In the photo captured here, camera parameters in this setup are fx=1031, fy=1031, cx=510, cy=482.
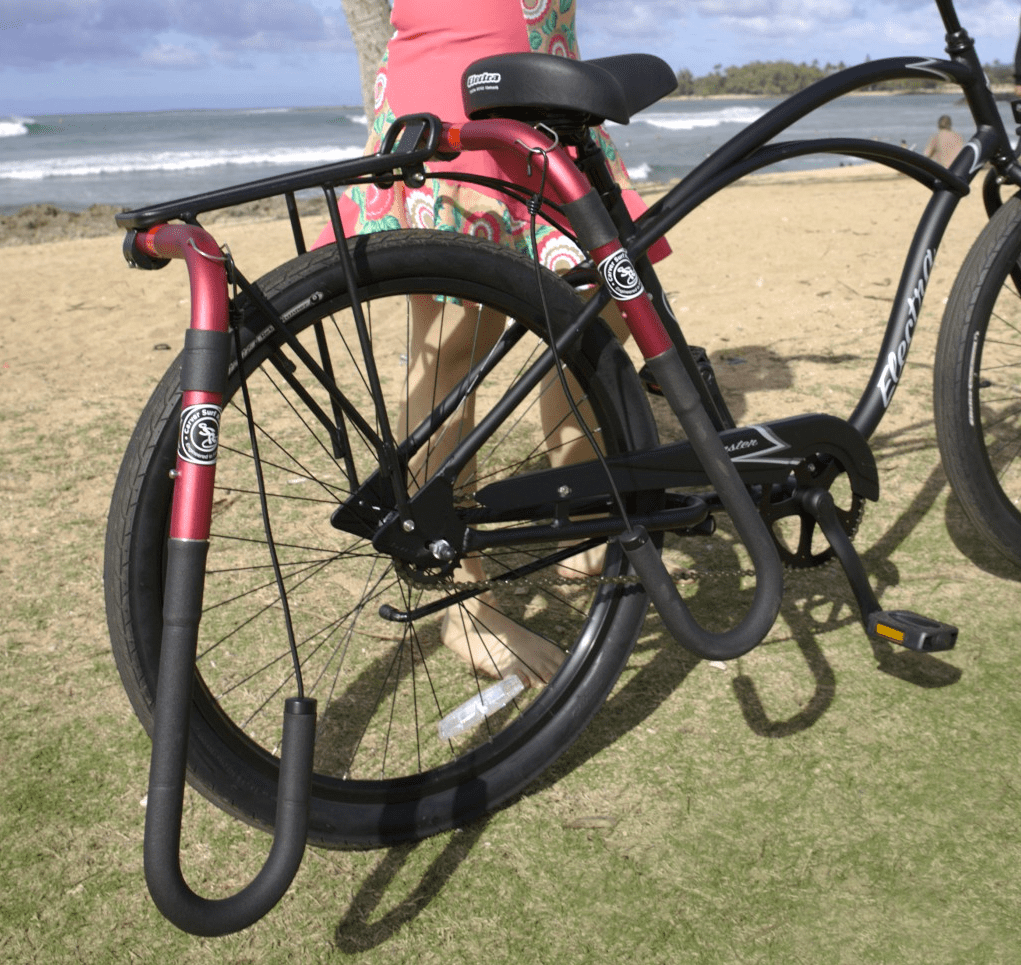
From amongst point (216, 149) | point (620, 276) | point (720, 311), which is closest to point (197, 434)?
point (620, 276)

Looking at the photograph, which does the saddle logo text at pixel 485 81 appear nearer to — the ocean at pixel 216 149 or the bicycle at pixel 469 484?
the bicycle at pixel 469 484

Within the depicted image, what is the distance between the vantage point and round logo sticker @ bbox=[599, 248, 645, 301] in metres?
1.72

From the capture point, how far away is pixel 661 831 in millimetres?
1869

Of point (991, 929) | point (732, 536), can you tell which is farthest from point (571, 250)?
point (991, 929)

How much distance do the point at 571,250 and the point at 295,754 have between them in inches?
49.8

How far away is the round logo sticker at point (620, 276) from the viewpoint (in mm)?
1720

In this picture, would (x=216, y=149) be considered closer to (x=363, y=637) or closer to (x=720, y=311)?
(x=720, y=311)

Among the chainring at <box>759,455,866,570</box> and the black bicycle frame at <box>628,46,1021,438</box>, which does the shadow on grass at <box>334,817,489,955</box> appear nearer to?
the chainring at <box>759,455,866,570</box>

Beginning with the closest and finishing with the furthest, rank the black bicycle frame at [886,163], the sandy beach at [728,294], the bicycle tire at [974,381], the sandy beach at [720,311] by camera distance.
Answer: the black bicycle frame at [886,163] → the bicycle tire at [974,381] → the sandy beach at [720,311] → the sandy beach at [728,294]

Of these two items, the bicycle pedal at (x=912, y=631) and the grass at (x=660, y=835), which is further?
the bicycle pedal at (x=912, y=631)

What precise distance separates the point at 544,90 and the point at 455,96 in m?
0.48

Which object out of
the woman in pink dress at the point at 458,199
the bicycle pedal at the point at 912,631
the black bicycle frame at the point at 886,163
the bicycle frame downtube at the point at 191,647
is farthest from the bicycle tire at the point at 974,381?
the bicycle frame downtube at the point at 191,647

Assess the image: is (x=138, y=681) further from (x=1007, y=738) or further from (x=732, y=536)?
(x=732, y=536)

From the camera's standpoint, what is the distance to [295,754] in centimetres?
141
